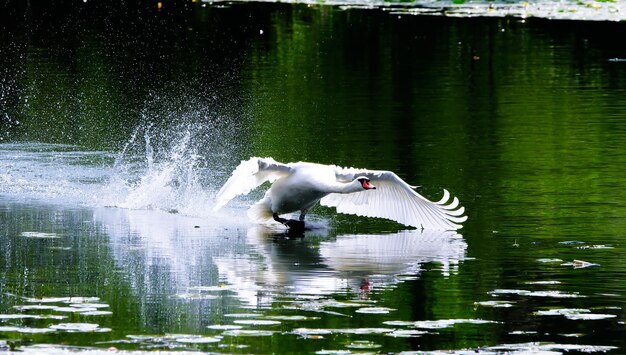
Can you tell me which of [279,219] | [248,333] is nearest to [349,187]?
[279,219]

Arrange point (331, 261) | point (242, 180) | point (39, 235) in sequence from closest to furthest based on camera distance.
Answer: point (331, 261) → point (39, 235) → point (242, 180)

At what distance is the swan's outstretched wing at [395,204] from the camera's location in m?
14.3

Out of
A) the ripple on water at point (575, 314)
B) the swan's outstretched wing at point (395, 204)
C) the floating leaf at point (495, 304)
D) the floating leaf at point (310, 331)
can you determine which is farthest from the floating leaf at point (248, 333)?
the swan's outstretched wing at point (395, 204)

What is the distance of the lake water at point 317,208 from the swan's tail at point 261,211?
0.23 m

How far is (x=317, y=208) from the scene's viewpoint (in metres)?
15.9

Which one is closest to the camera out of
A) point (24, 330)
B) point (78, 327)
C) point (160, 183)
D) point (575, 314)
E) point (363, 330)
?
point (24, 330)

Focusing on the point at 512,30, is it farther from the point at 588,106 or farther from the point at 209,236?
the point at 209,236

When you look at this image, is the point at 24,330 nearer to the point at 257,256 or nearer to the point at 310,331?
the point at 310,331

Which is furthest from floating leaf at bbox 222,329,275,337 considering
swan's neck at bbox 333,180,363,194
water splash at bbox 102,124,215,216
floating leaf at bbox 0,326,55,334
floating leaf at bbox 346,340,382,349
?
water splash at bbox 102,124,215,216

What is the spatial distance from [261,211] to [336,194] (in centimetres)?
85

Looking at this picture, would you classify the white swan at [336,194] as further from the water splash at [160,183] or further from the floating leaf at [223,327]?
the floating leaf at [223,327]

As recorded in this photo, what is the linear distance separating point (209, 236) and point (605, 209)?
4.35 metres

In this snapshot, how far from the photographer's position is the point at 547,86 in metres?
26.2

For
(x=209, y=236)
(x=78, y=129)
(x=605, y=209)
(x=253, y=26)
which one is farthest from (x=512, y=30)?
(x=209, y=236)
